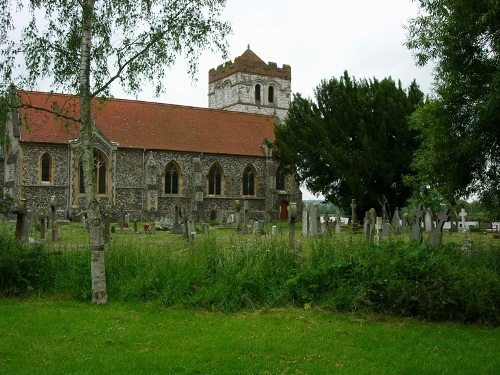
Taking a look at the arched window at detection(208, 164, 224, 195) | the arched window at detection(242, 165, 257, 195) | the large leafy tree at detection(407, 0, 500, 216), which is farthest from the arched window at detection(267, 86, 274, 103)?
the large leafy tree at detection(407, 0, 500, 216)

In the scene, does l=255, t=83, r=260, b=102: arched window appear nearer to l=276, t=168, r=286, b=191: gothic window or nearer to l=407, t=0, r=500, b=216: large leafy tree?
l=276, t=168, r=286, b=191: gothic window

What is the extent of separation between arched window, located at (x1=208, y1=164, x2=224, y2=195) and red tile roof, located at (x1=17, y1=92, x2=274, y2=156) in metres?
1.27

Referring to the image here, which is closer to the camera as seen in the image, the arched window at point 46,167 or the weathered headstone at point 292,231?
the weathered headstone at point 292,231

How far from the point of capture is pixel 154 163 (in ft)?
108

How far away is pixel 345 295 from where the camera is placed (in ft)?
27.6

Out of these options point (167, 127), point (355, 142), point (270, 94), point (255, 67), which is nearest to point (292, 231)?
point (355, 142)

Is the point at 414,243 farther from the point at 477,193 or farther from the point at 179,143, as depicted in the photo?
the point at 179,143

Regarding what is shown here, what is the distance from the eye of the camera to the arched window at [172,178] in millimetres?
34312

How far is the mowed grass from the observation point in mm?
5680

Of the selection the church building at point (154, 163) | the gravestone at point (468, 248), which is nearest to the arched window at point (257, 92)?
the church building at point (154, 163)

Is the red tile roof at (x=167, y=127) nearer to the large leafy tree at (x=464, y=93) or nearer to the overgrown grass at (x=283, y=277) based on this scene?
the overgrown grass at (x=283, y=277)

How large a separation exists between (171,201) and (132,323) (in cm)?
2670

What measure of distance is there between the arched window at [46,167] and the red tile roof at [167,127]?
3.31 feet

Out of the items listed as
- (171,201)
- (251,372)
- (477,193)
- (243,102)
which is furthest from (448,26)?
(243,102)
